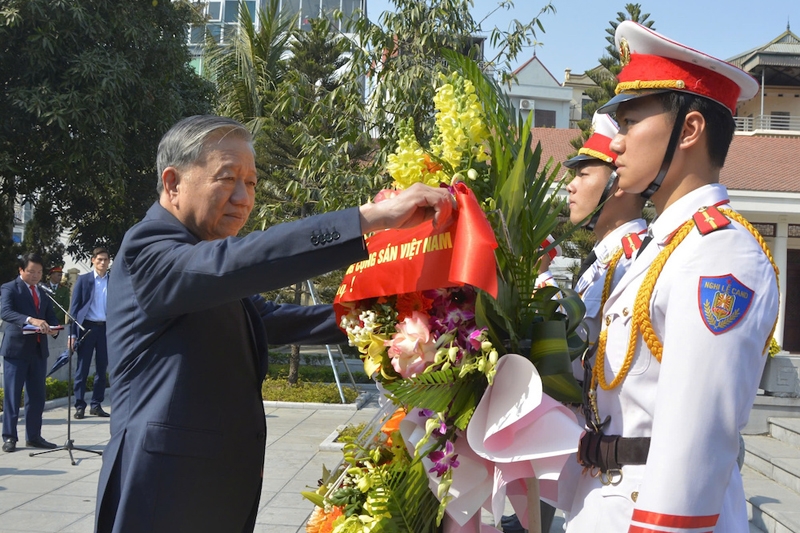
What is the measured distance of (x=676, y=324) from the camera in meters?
1.48

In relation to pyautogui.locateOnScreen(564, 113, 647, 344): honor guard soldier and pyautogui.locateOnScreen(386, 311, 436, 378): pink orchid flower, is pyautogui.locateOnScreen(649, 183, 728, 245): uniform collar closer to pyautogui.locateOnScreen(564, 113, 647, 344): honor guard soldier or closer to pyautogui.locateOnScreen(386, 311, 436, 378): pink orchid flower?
pyautogui.locateOnScreen(386, 311, 436, 378): pink orchid flower

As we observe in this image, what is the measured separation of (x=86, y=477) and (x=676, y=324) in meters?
5.89

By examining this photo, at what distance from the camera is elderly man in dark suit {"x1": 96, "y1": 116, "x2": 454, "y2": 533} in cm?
169

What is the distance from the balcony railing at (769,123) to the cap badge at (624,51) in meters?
26.8

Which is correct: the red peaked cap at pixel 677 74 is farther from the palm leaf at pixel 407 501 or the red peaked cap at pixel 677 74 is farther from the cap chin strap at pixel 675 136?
the palm leaf at pixel 407 501

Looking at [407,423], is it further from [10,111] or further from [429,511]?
[10,111]

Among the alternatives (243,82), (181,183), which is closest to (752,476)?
(181,183)

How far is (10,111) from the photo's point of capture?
35.5 ft

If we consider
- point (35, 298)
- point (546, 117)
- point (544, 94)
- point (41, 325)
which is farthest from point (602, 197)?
point (546, 117)

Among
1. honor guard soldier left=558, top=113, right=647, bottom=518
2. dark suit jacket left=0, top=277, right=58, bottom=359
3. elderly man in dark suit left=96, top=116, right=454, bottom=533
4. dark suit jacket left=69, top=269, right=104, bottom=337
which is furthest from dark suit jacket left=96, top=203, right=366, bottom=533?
dark suit jacket left=69, top=269, right=104, bottom=337

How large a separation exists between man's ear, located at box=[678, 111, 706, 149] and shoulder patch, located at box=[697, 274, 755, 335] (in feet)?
1.18

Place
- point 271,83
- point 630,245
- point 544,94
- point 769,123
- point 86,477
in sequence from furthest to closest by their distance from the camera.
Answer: point 544,94
point 769,123
point 271,83
point 86,477
point 630,245

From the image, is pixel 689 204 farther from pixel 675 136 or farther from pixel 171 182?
pixel 171 182

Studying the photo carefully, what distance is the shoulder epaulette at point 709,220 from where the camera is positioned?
1566 mm
